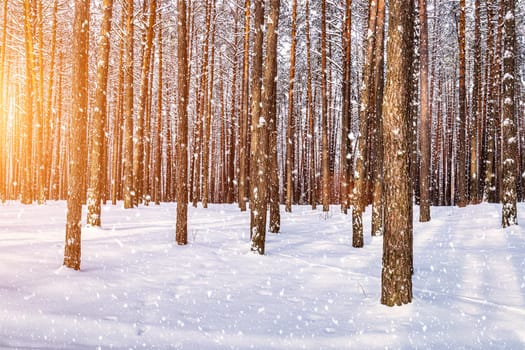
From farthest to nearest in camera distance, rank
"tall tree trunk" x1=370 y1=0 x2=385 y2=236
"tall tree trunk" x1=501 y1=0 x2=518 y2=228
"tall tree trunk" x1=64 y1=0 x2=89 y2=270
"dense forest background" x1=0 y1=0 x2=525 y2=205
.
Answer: "dense forest background" x1=0 y1=0 x2=525 y2=205, "tall tree trunk" x1=370 y1=0 x2=385 y2=236, "tall tree trunk" x1=501 y1=0 x2=518 y2=228, "tall tree trunk" x1=64 y1=0 x2=89 y2=270

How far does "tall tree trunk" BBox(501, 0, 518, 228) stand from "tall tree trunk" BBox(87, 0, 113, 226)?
10619 mm

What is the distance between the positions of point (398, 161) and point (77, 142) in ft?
15.4

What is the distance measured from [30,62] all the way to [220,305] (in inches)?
713

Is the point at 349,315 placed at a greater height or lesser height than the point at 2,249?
lesser

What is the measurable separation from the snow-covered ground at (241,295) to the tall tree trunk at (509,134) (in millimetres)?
1470

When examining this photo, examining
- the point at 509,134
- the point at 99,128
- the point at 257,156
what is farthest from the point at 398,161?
the point at 509,134

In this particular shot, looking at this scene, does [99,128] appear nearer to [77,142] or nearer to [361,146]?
[77,142]

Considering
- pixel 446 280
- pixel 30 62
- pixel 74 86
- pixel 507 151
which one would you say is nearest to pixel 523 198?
pixel 507 151

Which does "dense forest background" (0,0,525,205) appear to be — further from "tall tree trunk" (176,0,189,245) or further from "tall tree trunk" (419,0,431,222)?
"tall tree trunk" (176,0,189,245)

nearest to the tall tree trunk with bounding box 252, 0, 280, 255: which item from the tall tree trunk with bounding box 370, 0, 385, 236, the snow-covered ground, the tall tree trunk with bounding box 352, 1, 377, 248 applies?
the snow-covered ground

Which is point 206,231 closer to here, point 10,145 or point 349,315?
point 349,315

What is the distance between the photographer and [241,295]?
5527 mm

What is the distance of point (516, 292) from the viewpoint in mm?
5969

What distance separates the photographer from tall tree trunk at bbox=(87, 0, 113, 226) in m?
8.55
